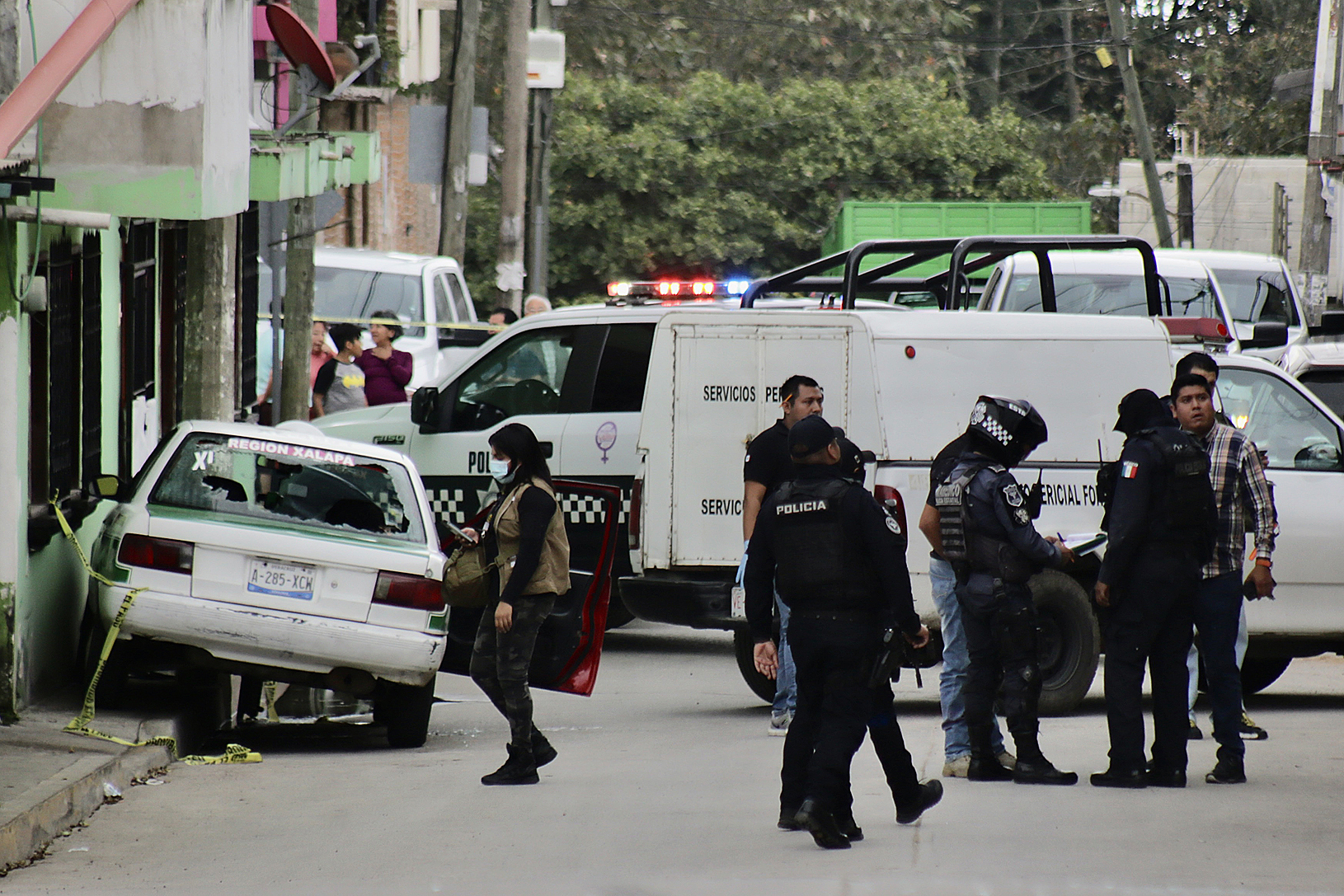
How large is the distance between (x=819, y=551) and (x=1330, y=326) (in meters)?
10.8

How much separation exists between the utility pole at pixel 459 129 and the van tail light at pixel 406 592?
50.9ft

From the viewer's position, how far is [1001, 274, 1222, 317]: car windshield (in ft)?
54.0

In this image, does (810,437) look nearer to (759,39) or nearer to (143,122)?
(143,122)

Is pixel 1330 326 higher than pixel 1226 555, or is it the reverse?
pixel 1330 326

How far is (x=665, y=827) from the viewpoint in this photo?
7.34m

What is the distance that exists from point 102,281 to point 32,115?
3.52 meters

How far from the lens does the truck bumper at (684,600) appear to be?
10469mm

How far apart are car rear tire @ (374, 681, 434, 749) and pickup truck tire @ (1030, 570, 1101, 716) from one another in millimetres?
3252

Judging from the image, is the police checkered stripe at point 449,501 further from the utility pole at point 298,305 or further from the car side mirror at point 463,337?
the car side mirror at point 463,337

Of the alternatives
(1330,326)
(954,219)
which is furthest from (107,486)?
(954,219)

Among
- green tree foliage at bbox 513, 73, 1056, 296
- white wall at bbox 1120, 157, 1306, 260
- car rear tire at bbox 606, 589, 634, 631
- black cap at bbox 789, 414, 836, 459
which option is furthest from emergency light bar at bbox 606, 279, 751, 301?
white wall at bbox 1120, 157, 1306, 260

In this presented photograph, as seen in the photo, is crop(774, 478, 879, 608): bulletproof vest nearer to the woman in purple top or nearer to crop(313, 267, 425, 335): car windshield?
the woman in purple top

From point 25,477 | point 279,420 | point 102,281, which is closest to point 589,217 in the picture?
point 279,420

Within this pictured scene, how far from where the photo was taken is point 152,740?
357 inches
